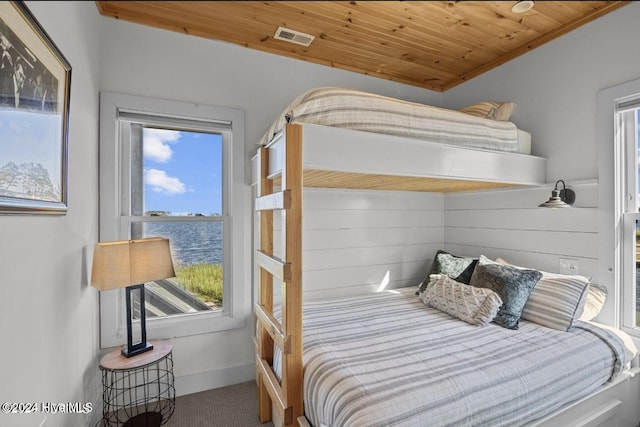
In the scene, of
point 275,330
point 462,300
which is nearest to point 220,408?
point 275,330

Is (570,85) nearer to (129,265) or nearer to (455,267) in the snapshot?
(455,267)

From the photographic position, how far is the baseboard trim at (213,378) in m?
1.94

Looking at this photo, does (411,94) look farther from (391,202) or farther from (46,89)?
(46,89)

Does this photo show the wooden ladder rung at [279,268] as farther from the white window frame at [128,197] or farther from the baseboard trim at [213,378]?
the baseboard trim at [213,378]

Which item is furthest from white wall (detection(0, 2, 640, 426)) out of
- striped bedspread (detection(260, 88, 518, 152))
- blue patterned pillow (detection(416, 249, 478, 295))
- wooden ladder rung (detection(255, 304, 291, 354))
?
wooden ladder rung (detection(255, 304, 291, 354))

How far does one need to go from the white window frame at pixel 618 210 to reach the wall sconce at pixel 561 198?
0.54 ft

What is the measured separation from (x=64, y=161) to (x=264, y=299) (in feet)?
4.58

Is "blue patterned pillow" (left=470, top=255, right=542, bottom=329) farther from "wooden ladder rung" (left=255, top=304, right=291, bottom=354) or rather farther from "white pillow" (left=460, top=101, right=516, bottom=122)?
"wooden ladder rung" (left=255, top=304, right=291, bottom=354)

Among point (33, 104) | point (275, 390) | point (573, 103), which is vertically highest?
point (573, 103)

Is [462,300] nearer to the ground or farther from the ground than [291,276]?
nearer to the ground

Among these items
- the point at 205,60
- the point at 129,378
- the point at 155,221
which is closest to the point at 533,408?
the point at 129,378

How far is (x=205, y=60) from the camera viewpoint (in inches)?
77.0

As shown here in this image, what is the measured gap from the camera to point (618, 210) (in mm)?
1649

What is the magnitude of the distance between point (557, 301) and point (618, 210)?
2.10 feet
